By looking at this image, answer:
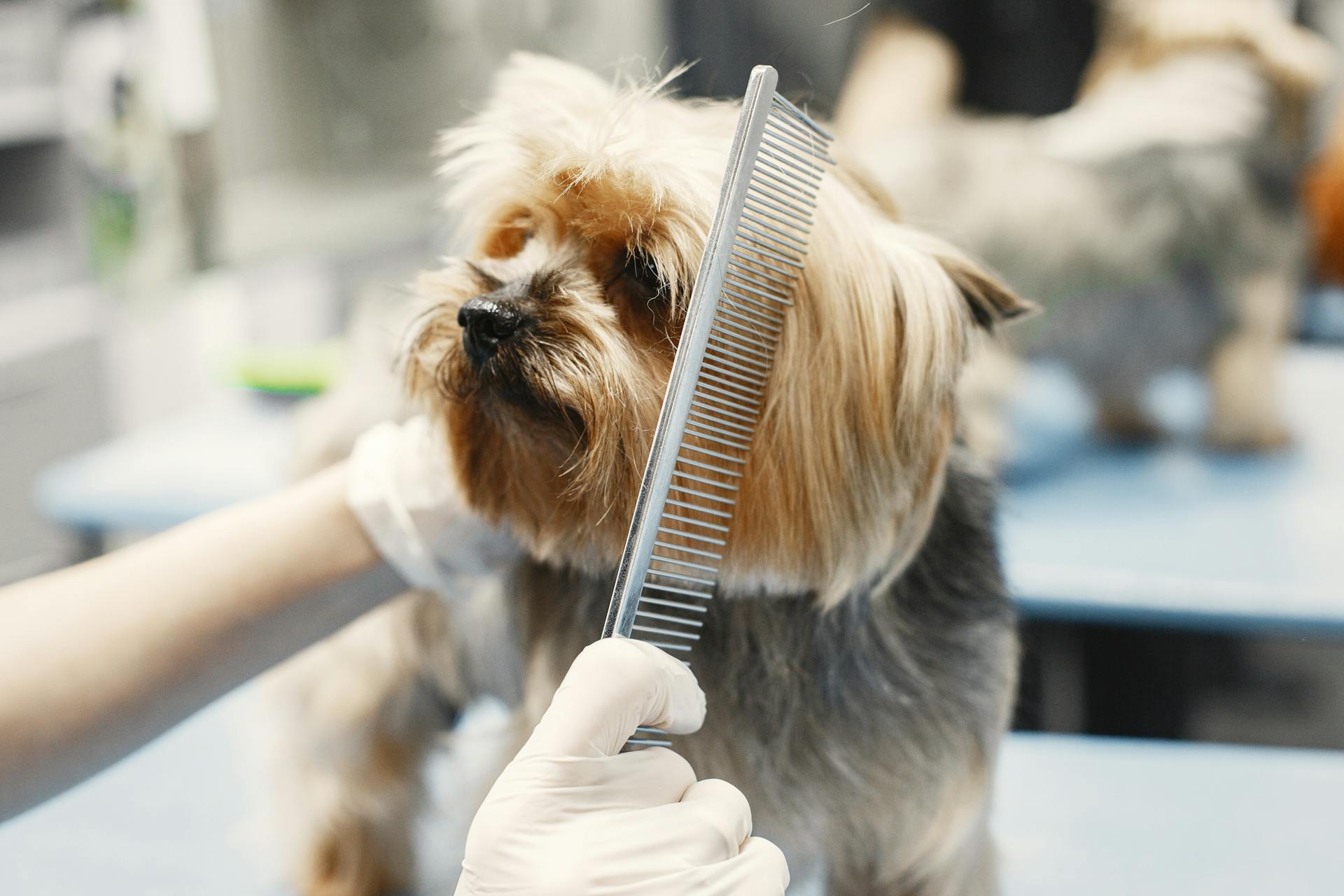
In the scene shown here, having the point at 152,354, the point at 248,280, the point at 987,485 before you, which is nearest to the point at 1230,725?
the point at 987,485

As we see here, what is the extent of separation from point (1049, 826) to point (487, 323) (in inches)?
25.9

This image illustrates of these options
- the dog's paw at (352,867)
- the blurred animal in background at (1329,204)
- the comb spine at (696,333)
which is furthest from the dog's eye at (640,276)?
the blurred animal in background at (1329,204)

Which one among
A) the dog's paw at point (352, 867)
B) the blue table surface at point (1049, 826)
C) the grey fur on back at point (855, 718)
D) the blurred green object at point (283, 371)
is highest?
the grey fur on back at point (855, 718)

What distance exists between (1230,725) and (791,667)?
5.88ft

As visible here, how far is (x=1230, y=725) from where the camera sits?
217cm

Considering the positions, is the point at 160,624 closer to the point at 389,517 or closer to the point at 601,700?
the point at 389,517

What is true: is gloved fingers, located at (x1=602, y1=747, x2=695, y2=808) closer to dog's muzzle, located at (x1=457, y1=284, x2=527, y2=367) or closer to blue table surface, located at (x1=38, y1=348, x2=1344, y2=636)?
dog's muzzle, located at (x1=457, y1=284, x2=527, y2=367)

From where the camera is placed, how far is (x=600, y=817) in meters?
0.51

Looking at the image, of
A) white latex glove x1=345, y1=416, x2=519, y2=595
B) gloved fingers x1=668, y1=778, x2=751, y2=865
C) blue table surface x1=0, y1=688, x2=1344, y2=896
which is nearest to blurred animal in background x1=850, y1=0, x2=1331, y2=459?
blue table surface x1=0, y1=688, x2=1344, y2=896

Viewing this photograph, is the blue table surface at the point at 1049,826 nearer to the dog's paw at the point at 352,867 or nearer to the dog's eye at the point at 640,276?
the dog's paw at the point at 352,867

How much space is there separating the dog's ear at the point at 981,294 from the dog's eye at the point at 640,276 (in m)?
0.19

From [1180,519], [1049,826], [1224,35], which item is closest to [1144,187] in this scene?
[1224,35]

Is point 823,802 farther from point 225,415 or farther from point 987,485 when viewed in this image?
point 225,415

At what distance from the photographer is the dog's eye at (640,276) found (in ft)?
2.12
